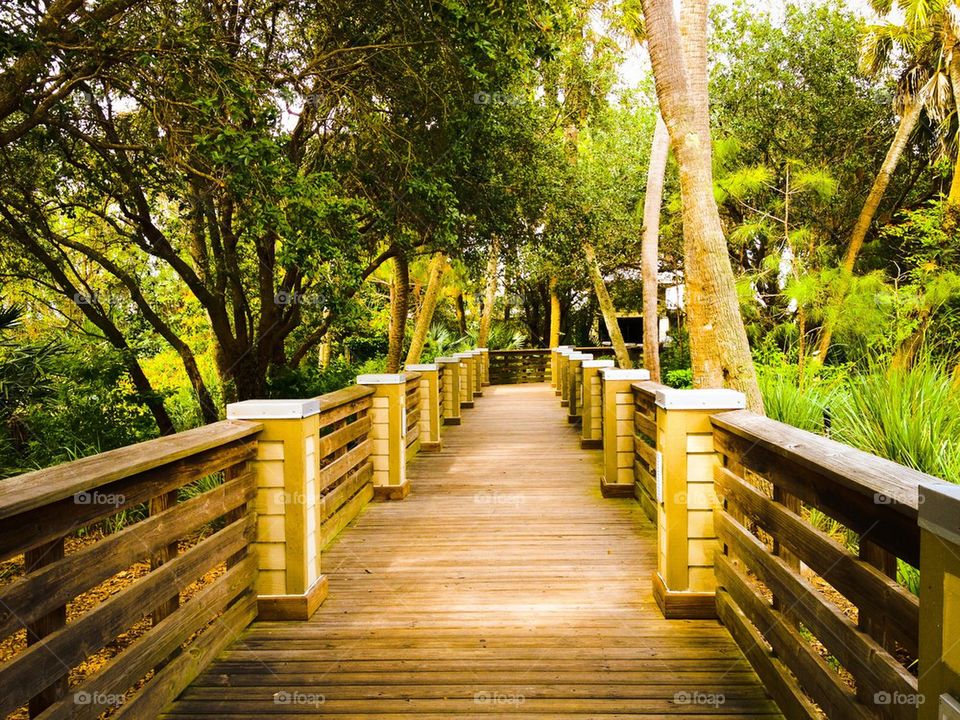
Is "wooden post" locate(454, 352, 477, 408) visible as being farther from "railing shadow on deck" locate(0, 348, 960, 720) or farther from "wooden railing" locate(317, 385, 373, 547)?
"railing shadow on deck" locate(0, 348, 960, 720)

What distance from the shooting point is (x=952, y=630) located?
1.43m

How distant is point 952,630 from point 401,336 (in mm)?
10850

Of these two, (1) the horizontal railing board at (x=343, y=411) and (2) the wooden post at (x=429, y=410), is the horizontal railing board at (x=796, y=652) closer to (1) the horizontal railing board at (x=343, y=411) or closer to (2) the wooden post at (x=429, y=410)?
(1) the horizontal railing board at (x=343, y=411)

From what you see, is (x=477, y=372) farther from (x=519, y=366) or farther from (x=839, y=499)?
(x=839, y=499)

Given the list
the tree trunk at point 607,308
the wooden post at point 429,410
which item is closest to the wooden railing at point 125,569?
the wooden post at point 429,410

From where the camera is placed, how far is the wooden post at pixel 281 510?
3.62 meters

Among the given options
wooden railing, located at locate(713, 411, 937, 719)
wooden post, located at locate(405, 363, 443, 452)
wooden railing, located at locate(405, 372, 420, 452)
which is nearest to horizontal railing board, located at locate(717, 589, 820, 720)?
wooden railing, located at locate(713, 411, 937, 719)

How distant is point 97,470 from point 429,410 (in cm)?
692

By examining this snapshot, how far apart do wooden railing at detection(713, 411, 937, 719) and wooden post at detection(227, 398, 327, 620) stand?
7.39 ft

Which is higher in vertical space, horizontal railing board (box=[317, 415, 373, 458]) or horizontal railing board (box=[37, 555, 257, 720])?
horizontal railing board (box=[317, 415, 373, 458])

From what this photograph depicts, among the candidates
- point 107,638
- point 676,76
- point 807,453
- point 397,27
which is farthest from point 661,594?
point 397,27

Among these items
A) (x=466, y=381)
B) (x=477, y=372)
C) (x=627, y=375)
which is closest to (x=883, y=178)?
(x=466, y=381)

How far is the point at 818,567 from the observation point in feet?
7.44

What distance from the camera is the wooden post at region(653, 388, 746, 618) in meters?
3.55
